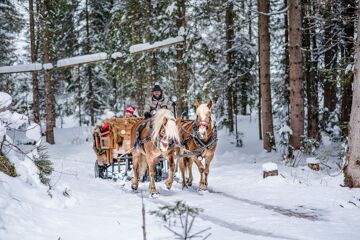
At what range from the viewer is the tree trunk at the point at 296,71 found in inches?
467

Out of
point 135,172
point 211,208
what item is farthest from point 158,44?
point 211,208

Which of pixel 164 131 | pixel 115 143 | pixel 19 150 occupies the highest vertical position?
pixel 164 131

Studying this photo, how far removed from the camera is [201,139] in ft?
30.5

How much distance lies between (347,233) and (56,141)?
870 inches

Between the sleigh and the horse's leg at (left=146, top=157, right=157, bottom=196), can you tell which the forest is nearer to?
Result: the sleigh

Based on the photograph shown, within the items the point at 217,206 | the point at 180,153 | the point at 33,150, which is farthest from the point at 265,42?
the point at 33,150

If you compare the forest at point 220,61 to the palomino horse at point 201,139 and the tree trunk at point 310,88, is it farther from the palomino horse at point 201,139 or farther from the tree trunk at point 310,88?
the palomino horse at point 201,139

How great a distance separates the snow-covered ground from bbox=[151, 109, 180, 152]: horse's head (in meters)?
1.20

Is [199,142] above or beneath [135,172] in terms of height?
above

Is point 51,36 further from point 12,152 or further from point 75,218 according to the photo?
point 75,218

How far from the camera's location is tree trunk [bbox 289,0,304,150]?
11.9 meters

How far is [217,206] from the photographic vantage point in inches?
304

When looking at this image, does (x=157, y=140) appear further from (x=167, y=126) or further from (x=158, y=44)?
(x=158, y=44)

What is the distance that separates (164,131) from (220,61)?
77.1 feet
